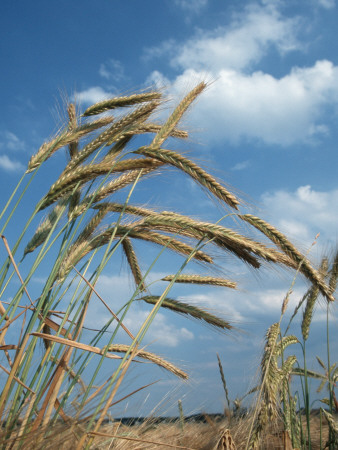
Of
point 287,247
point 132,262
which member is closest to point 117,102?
point 132,262

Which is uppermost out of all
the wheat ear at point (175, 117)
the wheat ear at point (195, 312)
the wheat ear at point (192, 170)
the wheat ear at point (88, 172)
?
the wheat ear at point (175, 117)

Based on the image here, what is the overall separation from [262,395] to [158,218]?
99 centimetres

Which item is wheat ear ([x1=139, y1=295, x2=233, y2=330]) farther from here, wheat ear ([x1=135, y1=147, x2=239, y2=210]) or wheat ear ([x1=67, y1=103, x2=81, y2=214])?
wheat ear ([x1=135, y1=147, x2=239, y2=210])

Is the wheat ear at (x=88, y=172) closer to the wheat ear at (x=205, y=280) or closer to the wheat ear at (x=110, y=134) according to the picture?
the wheat ear at (x=110, y=134)

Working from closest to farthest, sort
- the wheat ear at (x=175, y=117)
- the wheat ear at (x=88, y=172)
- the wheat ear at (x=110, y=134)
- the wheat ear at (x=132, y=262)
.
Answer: the wheat ear at (x=88, y=172) < the wheat ear at (x=175, y=117) < the wheat ear at (x=110, y=134) < the wheat ear at (x=132, y=262)

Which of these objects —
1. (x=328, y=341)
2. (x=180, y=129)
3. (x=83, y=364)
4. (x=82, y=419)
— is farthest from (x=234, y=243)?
(x=328, y=341)

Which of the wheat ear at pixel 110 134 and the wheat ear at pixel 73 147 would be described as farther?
the wheat ear at pixel 73 147

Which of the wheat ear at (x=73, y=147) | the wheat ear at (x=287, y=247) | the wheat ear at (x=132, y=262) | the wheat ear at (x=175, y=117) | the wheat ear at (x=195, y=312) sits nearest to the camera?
the wheat ear at (x=287, y=247)

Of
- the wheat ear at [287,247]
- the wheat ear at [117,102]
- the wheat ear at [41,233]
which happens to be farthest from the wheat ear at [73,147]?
the wheat ear at [287,247]

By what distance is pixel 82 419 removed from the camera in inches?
60.0

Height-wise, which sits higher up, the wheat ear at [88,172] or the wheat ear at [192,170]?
the wheat ear at [192,170]

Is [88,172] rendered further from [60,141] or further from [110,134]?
[60,141]

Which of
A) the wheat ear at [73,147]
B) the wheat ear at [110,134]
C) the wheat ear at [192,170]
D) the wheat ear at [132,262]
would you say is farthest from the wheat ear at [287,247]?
the wheat ear at [132,262]

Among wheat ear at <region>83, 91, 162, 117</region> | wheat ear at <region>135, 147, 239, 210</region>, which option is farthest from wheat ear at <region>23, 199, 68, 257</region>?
wheat ear at <region>135, 147, 239, 210</region>
